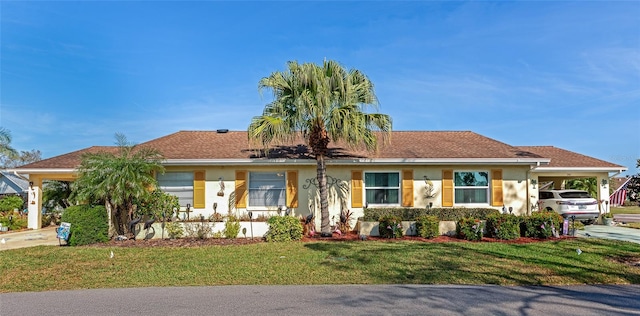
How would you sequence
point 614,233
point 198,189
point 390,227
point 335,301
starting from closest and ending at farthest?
point 335,301 < point 390,227 < point 614,233 < point 198,189

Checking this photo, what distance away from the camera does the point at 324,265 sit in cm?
948

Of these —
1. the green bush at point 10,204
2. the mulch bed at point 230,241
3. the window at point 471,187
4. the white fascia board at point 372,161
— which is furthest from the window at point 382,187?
the green bush at point 10,204

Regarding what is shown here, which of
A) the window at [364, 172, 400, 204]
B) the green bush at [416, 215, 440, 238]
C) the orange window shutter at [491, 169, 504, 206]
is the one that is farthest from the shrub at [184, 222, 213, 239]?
the orange window shutter at [491, 169, 504, 206]

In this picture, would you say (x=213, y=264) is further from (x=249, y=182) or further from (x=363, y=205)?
(x=363, y=205)

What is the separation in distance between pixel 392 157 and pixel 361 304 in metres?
9.45

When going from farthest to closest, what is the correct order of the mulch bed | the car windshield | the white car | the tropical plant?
the tropical plant
the car windshield
the white car
the mulch bed

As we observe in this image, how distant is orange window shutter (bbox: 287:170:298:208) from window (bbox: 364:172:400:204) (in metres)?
2.55

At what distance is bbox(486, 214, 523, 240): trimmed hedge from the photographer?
43.0 ft

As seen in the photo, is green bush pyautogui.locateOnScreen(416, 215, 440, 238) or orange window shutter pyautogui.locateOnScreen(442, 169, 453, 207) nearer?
green bush pyautogui.locateOnScreen(416, 215, 440, 238)

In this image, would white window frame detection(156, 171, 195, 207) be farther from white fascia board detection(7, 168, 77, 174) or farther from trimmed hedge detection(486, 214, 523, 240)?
trimmed hedge detection(486, 214, 523, 240)

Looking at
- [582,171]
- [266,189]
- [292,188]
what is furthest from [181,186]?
[582,171]

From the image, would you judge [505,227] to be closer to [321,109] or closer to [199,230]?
[321,109]

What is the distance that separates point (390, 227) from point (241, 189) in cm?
545

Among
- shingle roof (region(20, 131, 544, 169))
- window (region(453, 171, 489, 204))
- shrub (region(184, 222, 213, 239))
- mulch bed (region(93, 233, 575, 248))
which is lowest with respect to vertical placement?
mulch bed (region(93, 233, 575, 248))
